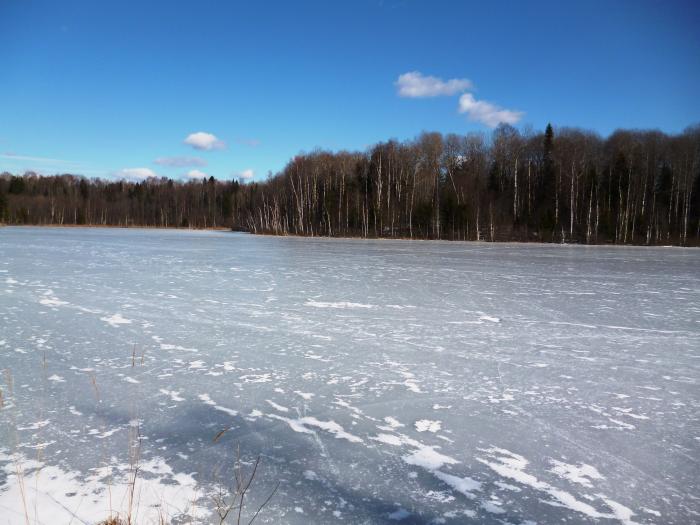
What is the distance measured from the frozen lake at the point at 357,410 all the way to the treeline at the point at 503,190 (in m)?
32.8

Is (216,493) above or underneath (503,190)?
underneath

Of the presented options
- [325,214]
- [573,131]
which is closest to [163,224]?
[325,214]

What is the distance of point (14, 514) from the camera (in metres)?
2.08

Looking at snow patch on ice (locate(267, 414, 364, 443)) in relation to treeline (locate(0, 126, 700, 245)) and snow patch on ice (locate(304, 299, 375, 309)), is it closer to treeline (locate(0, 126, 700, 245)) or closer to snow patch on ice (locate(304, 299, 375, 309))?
snow patch on ice (locate(304, 299, 375, 309))

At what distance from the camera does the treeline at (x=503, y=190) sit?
35750 mm

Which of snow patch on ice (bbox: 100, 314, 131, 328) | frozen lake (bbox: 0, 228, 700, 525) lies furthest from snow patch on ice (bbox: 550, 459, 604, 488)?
snow patch on ice (bbox: 100, 314, 131, 328)

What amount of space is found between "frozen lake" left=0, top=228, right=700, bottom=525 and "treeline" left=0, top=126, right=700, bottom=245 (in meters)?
32.8

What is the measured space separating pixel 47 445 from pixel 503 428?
284 centimetres

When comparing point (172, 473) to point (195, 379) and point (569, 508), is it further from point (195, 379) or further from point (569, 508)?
point (569, 508)

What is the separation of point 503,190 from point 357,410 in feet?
140

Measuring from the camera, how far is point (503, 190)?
1689 inches

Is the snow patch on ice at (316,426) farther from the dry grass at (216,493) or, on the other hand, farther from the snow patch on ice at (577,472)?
the snow patch on ice at (577,472)

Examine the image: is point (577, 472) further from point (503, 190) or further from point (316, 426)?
point (503, 190)

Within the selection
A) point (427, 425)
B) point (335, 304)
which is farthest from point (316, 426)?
point (335, 304)
